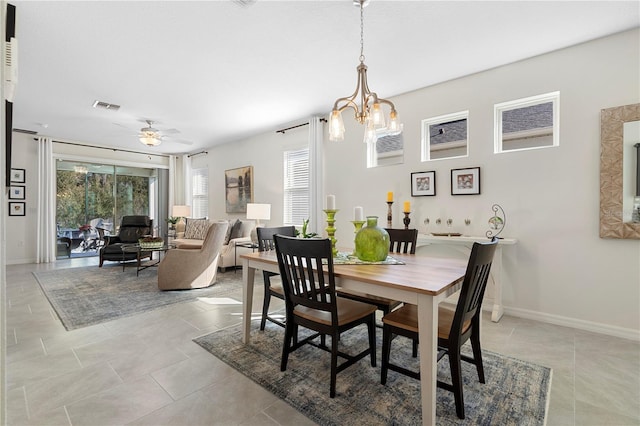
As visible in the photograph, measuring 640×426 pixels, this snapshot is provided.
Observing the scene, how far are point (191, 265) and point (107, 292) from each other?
107 centimetres

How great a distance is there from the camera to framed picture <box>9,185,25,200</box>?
589cm

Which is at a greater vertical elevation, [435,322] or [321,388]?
[435,322]

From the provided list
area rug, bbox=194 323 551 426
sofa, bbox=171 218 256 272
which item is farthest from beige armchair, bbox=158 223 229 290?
area rug, bbox=194 323 551 426

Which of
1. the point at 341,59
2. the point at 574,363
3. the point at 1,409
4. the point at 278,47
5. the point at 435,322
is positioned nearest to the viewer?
the point at 1,409

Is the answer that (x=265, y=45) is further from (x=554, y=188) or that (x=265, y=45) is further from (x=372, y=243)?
(x=554, y=188)

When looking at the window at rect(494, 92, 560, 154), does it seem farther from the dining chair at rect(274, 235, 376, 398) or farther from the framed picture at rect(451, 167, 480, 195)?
the dining chair at rect(274, 235, 376, 398)

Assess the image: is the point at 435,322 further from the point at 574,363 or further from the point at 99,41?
the point at 99,41

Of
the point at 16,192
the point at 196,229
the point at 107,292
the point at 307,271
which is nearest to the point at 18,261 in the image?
the point at 16,192

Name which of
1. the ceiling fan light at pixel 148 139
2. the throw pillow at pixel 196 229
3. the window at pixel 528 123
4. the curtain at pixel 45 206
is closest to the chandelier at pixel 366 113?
the window at pixel 528 123

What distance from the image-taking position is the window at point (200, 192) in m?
7.56

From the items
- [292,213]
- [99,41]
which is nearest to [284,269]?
[99,41]

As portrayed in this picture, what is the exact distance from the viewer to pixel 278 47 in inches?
112

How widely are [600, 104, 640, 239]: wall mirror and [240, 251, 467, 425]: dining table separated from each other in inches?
65.4

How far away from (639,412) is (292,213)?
15.1 feet
